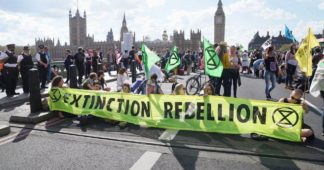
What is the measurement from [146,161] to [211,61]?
150 inches

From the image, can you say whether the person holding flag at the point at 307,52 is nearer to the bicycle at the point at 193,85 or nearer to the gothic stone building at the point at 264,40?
the bicycle at the point at 193,85

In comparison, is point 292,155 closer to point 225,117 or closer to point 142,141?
point 225,117

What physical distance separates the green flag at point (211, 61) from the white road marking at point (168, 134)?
2.03 meters

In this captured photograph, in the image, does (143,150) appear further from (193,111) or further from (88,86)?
(88,86)

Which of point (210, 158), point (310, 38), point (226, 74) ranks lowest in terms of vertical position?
point (210, 158)

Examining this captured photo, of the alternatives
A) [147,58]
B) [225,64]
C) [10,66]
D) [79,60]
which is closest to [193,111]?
[147,58]

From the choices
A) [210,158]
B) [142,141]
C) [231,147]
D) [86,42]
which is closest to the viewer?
Answer: [210,158]

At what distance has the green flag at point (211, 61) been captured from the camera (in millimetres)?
8367

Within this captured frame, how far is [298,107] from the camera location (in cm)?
623

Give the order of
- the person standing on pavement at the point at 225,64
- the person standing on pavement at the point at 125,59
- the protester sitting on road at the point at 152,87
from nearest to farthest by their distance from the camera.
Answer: the protester sitting on road at the point at 152,87, the person standing on pavement at the point at 225,64, the person standing on pavement at the point at 125,59

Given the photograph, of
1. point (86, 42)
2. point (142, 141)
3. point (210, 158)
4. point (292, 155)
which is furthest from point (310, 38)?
point (86, 42)

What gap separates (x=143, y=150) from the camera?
605 cm

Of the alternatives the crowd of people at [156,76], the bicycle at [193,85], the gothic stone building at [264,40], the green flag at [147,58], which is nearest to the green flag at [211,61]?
the crowd of people at [156,76]

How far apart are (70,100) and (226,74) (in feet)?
16.6
